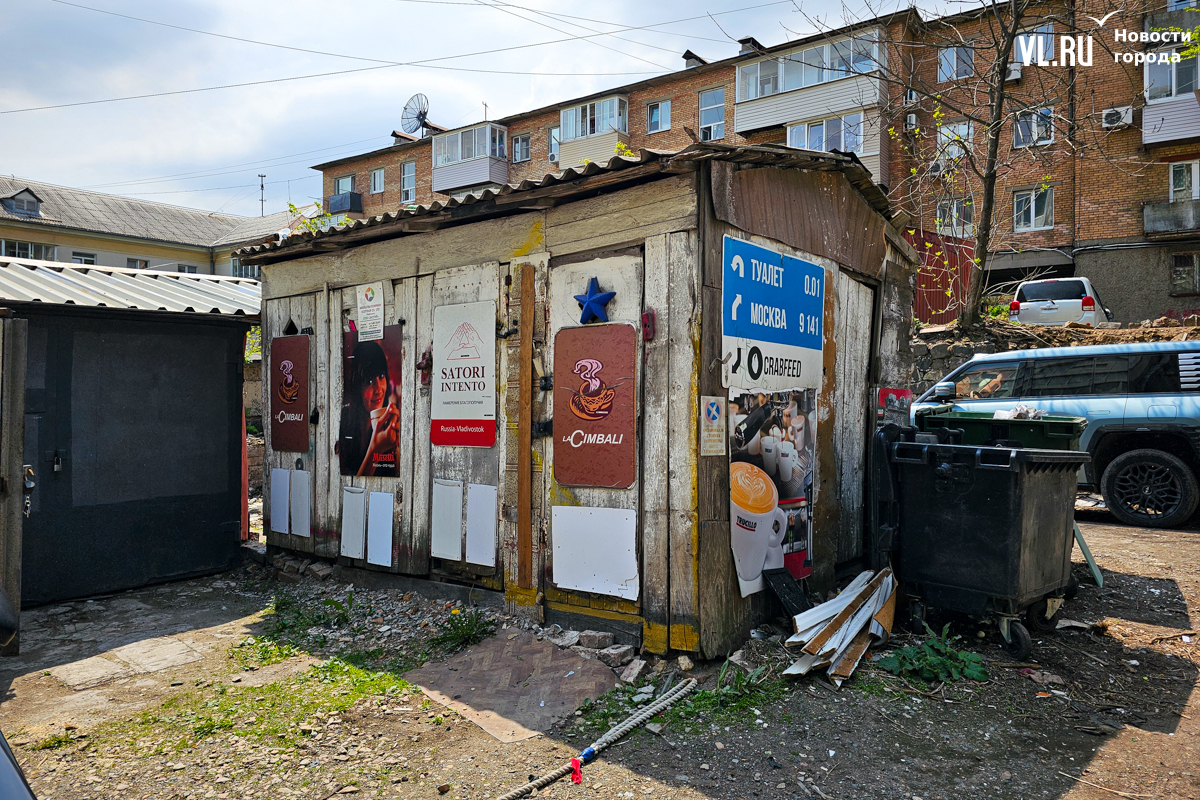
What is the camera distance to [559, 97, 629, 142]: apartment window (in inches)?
1139

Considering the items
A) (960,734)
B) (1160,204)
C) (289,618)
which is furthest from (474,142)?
(960,734)

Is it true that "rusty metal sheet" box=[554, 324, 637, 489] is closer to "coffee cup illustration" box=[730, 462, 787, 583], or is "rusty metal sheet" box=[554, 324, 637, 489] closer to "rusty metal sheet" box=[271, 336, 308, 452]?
"coffee cup illustration" box=[730, 462, 787, 583]

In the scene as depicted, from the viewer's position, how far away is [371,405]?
658 centimetres

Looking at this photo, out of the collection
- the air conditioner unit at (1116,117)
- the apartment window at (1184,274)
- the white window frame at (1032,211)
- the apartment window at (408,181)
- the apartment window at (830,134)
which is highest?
the apartment window at (408,181)

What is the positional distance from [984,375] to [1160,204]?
50.9 feet

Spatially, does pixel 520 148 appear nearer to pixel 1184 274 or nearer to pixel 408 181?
pixel 408 181

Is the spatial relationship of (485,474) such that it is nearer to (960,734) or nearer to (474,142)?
(960,734)

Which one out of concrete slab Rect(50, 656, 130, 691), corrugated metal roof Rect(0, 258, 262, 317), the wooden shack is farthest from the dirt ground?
corrugated metal roof Rect(0, 258, 262, 317)

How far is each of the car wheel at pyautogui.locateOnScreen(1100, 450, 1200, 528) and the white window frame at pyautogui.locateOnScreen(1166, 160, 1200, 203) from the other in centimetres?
1626

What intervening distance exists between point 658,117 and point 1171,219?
16958 mm

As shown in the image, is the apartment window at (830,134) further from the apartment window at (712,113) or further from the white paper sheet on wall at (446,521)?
the white paper sheet on wall at (446,521)

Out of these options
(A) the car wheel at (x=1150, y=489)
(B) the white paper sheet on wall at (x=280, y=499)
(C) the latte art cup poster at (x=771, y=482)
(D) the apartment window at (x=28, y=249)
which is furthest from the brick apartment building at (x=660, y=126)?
(C) the latte art cup poster at (x=771, y=482)

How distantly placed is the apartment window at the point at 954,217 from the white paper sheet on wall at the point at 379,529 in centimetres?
1248

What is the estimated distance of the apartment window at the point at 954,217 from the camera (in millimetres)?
14703
